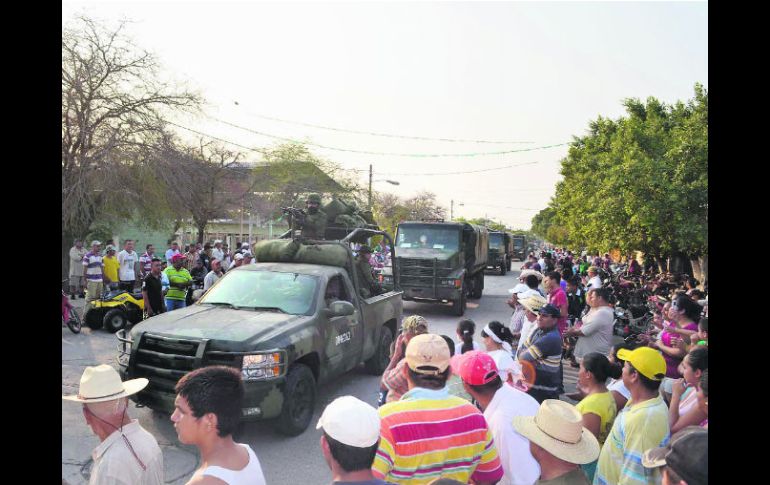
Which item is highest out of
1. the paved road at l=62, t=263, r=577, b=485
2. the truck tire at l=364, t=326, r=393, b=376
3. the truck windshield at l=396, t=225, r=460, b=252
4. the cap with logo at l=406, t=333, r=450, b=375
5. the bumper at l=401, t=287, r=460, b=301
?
the truck windshield at l=396, t=225, r=460, b=252

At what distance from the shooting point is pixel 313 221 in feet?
27.7

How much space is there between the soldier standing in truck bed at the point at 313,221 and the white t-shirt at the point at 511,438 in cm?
567

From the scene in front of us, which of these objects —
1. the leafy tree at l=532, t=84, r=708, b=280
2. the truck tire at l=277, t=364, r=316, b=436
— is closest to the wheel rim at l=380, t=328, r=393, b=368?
the truck tire at l=277, t=364, r=316, b=436

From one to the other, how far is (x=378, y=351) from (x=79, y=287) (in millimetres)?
11868

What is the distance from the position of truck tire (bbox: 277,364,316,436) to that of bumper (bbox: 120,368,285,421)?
0.11 meters

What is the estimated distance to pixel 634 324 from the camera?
34.9ft

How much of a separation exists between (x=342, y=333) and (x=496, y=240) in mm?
25810

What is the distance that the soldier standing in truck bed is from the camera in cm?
840

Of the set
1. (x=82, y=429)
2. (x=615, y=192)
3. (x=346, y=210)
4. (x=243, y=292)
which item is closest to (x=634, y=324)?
(x=615, y=192)

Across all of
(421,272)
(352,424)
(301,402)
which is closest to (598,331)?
(301,402)

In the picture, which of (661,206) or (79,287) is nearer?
(661,206)

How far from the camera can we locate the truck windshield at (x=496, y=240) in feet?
102

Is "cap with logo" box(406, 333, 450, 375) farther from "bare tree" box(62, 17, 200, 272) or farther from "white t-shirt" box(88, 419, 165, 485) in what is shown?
"bare tree" box(62, 17, 200, 272)

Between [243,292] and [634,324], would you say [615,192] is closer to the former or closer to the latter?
[634,324]
